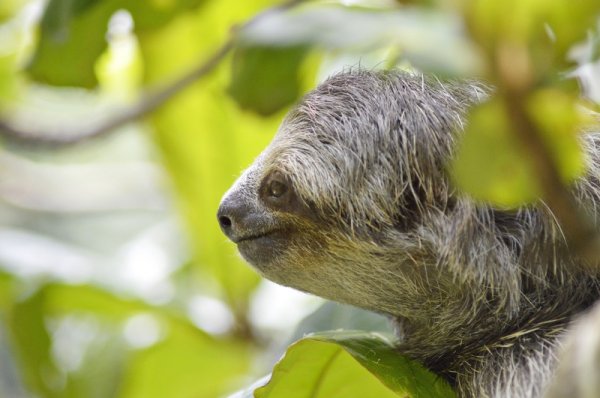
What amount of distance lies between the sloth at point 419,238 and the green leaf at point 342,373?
0.14 metres

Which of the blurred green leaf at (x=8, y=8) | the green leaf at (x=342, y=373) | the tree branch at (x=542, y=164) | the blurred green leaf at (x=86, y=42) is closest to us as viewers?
the tree branch at (x=542, y=164)

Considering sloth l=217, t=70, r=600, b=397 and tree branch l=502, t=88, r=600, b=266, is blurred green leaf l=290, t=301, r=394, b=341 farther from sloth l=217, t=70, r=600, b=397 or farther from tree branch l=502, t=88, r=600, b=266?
tree branch l=502, t=88, r=600, b=266

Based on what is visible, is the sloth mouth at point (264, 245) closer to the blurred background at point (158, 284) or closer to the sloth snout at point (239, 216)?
the sloth snout at point (239, 216)

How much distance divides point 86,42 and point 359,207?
112 cm

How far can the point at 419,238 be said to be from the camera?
2.17m

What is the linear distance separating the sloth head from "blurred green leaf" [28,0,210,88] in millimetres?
731

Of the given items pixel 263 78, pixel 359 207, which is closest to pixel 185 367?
pixel 263 78

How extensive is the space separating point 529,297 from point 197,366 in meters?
2.21

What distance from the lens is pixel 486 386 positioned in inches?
82.6

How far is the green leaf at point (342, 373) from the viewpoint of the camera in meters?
1.92

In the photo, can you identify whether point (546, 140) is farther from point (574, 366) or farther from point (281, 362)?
point (281, 362)

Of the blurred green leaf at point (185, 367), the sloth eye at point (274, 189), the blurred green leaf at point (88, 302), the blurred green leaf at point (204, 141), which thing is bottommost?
the blurred green leaf at point (185, 367)

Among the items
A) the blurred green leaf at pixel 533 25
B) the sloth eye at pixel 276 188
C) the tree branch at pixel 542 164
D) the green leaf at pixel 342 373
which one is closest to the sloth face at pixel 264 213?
the sloth eye at pixel 276 188

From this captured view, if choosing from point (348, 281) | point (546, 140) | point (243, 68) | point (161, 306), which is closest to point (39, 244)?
point (161, 306)
